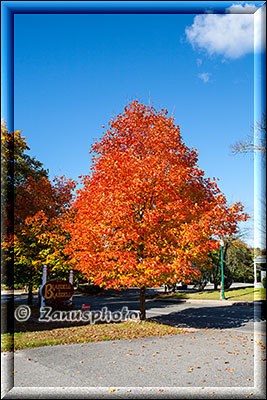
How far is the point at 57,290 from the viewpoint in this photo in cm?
1652

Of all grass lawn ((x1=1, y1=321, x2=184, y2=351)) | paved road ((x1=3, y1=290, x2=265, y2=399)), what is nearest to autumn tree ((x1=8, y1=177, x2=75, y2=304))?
A: grass lawn ((x1=1, y1=321, x2=184, y2=351))

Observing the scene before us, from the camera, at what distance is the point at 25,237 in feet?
63.4

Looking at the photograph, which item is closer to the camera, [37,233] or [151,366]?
[151,366]

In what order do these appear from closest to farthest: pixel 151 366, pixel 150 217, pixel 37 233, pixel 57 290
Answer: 1. pixel 151 366
2. pixel 150 217
3. pixel 57 290
4. pixel 37 233

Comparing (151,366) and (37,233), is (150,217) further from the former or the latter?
(37,233)

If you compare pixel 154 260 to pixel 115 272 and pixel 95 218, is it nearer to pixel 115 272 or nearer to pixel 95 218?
pixel 115 272

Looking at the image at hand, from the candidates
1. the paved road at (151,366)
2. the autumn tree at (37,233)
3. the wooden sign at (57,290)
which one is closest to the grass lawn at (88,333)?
the paved road at (151,366)

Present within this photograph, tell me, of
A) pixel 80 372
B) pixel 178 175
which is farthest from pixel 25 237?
pixel 80 372

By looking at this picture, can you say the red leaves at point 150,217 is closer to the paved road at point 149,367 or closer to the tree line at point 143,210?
the tree line at point 143,210

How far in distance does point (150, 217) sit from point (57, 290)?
659 centimetres

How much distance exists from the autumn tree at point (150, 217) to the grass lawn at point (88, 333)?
1.93 metres

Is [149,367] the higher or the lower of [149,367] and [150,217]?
the lower

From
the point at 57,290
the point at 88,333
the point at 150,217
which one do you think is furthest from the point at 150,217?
the point at 57,290

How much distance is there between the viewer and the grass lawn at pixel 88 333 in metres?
11.8
